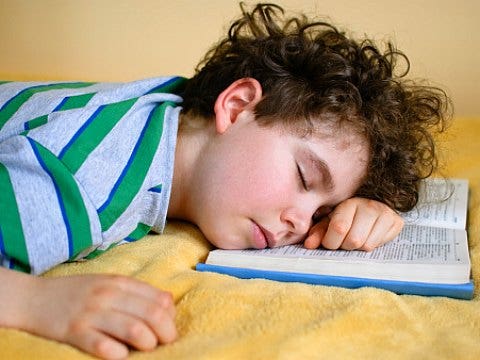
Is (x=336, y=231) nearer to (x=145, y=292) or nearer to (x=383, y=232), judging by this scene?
(x=383, y=232)

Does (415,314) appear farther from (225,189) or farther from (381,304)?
(225,189)

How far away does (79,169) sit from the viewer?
81 cm

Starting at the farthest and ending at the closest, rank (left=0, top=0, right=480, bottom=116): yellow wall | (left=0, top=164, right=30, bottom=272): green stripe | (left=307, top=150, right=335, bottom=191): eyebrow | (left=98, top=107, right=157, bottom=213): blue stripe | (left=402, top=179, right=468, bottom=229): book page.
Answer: (left=0, top=0, right=480, bottom=116): yellow wall < (left=402, top=179, right=468, bottom=229): book page < (left=307, top=150, right=335, bottom=191): eyebrow < (left=98, top=107, right=157, bottom=213): blue stripe < (left=0, top=164, right=30, bottom=272): green stripe

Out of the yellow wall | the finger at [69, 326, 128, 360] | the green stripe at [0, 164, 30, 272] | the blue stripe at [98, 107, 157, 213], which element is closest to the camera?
the finger at [69, 326, 128, 360]

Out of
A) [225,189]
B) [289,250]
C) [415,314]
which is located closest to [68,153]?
[225,189]

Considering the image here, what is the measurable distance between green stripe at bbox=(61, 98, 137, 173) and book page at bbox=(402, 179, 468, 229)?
0.50m

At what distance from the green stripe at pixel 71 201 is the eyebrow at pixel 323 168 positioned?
332mm

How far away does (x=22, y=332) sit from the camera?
0.62 meters

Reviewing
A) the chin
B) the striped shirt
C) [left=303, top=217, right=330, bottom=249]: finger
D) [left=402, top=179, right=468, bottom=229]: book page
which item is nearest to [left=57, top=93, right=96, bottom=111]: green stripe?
the striped shirt

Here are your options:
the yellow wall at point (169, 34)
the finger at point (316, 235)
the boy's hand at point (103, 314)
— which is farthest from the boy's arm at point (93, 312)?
the yellow wall at point (169, 34)

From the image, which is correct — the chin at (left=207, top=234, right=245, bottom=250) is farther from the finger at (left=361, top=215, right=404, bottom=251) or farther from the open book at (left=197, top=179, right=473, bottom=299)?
the finger at (left=361, top=215, right=404, bottom=251)

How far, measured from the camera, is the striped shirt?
756 millimetres

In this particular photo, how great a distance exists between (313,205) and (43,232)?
15.2 inches

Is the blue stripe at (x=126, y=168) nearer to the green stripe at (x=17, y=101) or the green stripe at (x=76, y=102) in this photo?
the green stripe at (x=76, y=102)
